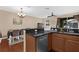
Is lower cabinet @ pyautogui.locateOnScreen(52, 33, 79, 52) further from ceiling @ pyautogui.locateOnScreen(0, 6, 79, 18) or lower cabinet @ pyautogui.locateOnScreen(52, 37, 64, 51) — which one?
ceiling @ pyautogui.locateOnScreen(0, 6, 79, 18)

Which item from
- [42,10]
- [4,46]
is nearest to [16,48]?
[4,46]

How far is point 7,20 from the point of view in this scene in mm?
876

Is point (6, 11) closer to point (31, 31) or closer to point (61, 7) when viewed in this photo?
point (31, 31)

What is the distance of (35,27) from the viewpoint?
3.32 ft

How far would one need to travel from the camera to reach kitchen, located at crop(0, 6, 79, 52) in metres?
0.88

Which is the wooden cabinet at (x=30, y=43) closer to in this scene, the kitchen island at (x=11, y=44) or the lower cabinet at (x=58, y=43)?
the kitchen island at (x=11, y=44)

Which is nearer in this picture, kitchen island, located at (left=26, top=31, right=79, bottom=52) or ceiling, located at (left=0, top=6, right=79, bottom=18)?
ceiling, located at (left=0, top=6, right=79, bottom=18)

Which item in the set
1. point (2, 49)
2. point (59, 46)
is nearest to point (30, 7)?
point (2, 49)

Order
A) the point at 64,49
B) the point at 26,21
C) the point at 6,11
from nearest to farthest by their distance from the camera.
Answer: the point at 6,11
the point at 26,21
the point at 64,49

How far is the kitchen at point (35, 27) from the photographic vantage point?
88cm

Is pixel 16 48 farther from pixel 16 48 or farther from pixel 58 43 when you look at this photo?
pixel 58 43

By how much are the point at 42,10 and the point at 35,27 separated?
0.71 ft

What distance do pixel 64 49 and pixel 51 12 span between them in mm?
504

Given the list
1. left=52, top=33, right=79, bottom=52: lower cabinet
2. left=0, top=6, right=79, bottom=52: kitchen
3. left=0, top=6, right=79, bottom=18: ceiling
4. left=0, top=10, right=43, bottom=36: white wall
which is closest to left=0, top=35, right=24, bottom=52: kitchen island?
left=0, top=6, right=79, bottom=52: kitchen
